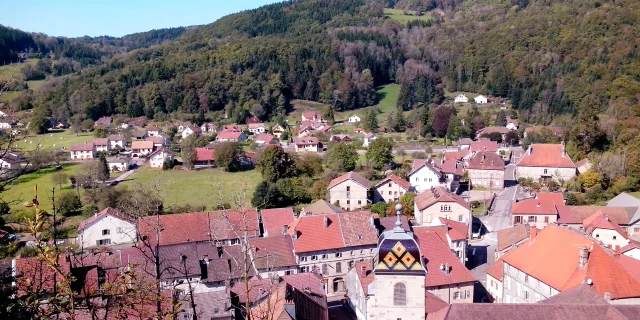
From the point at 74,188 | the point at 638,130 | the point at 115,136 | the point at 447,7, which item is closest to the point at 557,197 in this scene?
the point at 638,130

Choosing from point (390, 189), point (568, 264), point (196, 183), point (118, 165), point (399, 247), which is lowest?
point (196, 183)

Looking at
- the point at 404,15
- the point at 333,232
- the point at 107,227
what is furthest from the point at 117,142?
the point at 404,15

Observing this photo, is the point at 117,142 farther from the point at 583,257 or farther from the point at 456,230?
the point at 583,257

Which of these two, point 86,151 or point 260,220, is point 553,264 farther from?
point 86,151

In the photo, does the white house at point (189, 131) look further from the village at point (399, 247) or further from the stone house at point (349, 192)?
the stone house at point (349, 192)

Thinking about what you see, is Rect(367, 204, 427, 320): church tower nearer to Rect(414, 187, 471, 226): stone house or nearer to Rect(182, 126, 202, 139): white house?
Rect(414, 187, 471, 226): stone house

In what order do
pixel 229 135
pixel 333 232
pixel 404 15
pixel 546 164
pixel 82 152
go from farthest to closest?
pixel 404 15 < pixel 229 135 < pixel 82 152 < pixel 546 164 < pixel 333 232
